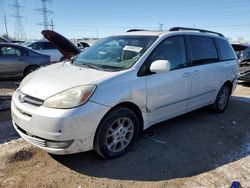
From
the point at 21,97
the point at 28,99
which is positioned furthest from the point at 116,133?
the point at 21,97

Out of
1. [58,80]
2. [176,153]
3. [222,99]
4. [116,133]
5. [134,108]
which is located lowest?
[176,153]

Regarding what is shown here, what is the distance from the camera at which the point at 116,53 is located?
13.5ft

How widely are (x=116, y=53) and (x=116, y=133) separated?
129 centimetres

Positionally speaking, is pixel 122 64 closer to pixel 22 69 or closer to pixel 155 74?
pixel 155 74

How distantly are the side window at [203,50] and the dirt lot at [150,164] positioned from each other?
1.34 m

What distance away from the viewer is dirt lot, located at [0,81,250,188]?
313cm

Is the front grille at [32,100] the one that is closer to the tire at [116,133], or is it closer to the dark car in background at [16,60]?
the tire at [116,133]

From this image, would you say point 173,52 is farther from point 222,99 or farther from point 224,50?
point 222,99

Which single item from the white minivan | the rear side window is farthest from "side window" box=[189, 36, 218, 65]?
the rear side window

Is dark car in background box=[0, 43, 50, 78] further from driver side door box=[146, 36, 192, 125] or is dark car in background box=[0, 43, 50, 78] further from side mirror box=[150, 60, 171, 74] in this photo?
side mirror box=[150, 60, 171, 74]

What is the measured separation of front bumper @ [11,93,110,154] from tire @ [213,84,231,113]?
3.25 meters

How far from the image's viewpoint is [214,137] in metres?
4.54

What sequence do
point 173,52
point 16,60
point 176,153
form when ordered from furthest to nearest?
1. point 16,60
2. point 173,52
3. point 176,153

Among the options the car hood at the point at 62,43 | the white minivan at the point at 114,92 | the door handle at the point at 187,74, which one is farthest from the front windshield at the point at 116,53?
the car hood at the point at 62,43
